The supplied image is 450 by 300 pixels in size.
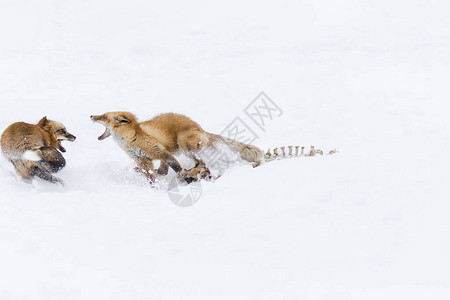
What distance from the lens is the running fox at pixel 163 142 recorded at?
7.70 metres

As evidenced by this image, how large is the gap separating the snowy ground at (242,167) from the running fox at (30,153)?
156 millimetres

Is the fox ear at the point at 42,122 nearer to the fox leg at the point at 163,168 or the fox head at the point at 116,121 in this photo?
the fox head at the point at 116,121

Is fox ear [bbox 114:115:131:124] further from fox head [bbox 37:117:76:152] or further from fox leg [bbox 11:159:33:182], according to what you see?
fox leg [bbox 11:159:33:182]

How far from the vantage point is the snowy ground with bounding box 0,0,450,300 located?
192 inches

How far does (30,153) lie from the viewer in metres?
7.15

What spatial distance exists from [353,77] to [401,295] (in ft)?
24.4

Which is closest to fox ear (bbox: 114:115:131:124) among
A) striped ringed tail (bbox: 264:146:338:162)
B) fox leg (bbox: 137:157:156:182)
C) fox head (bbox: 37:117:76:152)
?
fox leg (bbox: 137:157:156:182)

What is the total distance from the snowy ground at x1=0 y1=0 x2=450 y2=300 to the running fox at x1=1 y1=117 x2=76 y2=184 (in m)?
0.16

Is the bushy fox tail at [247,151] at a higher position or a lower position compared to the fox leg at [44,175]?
lower

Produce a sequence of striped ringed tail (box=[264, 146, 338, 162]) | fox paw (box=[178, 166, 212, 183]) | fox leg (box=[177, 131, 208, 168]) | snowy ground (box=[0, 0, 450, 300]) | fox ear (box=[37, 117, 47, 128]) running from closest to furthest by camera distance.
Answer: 1. snowy ground (box=[0, 0, 450, 300])
2. fox paw (box=[178, 166, 212, 183])
3. fox leg (box=[177, 131, 208, 168])
4. fox ear (box=[37, 117, 47, 128])
5. striped ringed tail (box=[264, 146, 338, 162])

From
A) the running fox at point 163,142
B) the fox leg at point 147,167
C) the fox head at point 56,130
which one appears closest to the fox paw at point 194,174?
the running fox at point 163,142

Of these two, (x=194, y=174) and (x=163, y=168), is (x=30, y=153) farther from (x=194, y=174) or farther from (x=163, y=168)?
(x=194, y=174)

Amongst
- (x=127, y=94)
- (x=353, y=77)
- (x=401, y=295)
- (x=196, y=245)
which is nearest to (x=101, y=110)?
(x=127, y=94)

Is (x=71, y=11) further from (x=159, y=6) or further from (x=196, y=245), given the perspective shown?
(x=196, y=245)
